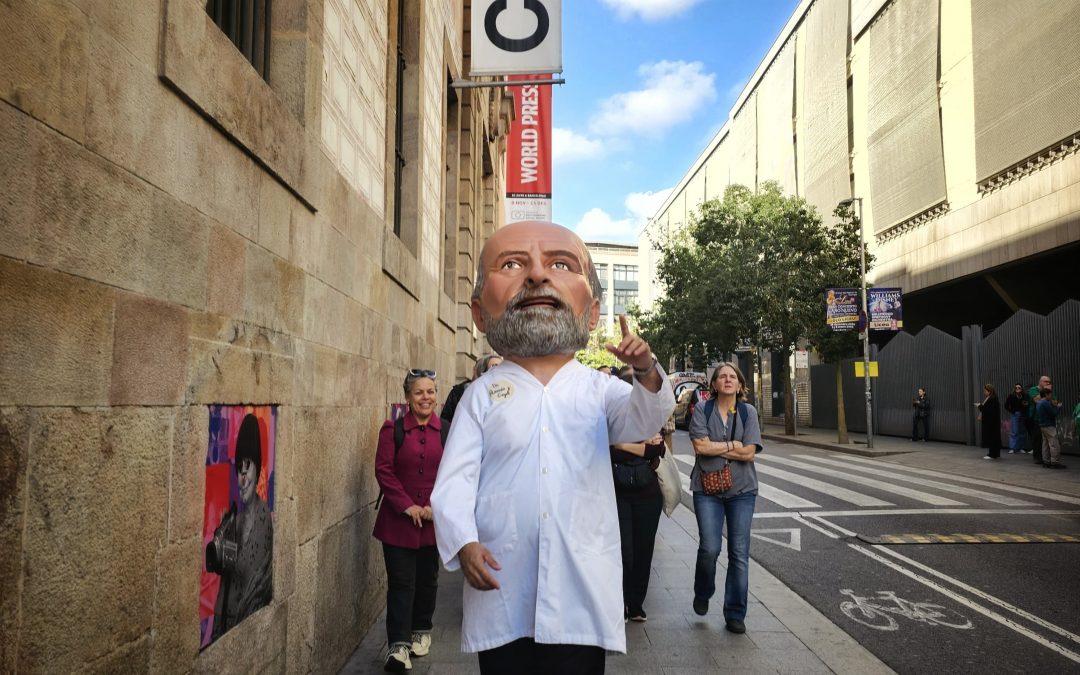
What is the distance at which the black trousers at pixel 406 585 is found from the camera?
4.60 meters

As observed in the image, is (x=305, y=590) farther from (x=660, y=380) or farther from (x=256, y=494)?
(x=660, y=380)

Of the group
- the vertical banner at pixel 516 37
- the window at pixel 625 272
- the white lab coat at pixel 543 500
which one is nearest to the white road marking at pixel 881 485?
the vertical banner at pixel 516 37

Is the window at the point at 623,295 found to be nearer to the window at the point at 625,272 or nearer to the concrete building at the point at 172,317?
the window at the point at 625,272

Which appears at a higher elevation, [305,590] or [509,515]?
[509,515]

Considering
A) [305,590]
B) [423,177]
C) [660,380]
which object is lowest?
[305,590]

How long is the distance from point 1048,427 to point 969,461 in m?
2.33

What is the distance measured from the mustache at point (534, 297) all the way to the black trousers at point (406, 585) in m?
2.59

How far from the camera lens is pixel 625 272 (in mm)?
105688

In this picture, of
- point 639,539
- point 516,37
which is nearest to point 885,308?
point 516,37

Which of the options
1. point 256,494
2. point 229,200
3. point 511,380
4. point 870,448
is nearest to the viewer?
point 511,380

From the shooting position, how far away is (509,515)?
8.14ft

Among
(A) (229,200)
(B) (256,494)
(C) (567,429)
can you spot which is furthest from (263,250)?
(C) (567,429)

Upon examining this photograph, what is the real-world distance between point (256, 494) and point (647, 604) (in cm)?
379

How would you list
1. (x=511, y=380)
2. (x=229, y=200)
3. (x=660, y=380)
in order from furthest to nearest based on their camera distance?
(x=229, y=200) → (x=511, y=380) → (x=660, y=380)
